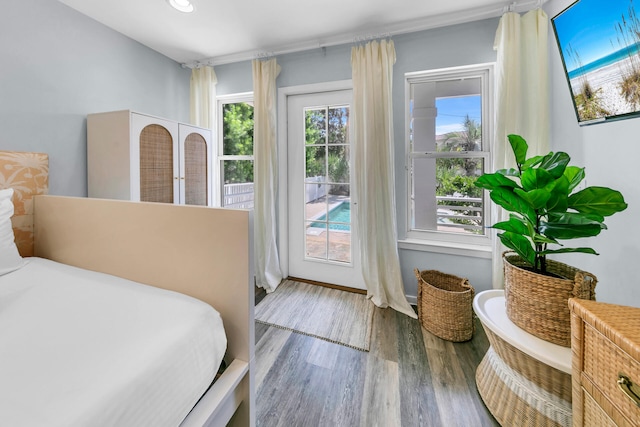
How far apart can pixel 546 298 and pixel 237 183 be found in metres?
2.77

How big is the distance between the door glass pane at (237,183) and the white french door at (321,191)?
0.52m

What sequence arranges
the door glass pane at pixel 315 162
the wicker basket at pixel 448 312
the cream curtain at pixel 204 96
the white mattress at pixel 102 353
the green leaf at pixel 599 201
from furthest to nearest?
1. the cream curtain at pixel 204 96
2. the door glass pane at pixel 315 162
3. the wicker basket at pixel 448 312
4. the green leaf at pixel 599 201
5. the white mattress at pixel 102 353

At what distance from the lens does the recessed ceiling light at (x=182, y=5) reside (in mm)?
1797

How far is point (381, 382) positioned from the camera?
1427 millimetres

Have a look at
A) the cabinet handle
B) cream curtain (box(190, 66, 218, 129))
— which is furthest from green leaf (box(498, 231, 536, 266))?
cream curtain (box(190, 66, 218, 129))

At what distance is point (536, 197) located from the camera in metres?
1.03

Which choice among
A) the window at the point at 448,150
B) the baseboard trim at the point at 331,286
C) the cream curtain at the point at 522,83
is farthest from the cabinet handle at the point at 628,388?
the baseboard trim at the point at 331,286

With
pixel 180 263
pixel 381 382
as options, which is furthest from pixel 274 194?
pixel 381 382

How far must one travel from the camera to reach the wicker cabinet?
0.63 metres

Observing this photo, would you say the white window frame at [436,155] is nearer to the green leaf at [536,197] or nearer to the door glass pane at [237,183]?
the green leaf at [536,197]

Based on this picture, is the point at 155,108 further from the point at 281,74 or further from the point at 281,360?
the point at 281,360

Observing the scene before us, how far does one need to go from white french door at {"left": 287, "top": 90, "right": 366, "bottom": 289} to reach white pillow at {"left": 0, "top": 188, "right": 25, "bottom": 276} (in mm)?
1885

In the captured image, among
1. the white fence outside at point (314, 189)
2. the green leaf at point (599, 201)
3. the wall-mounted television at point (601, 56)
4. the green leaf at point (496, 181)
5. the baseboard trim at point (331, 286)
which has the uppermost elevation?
the wall-mounted television at point (601, 56)

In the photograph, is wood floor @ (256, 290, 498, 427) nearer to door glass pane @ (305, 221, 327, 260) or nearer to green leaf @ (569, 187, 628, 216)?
door glass pane @ (305, 221, 327, 260)
